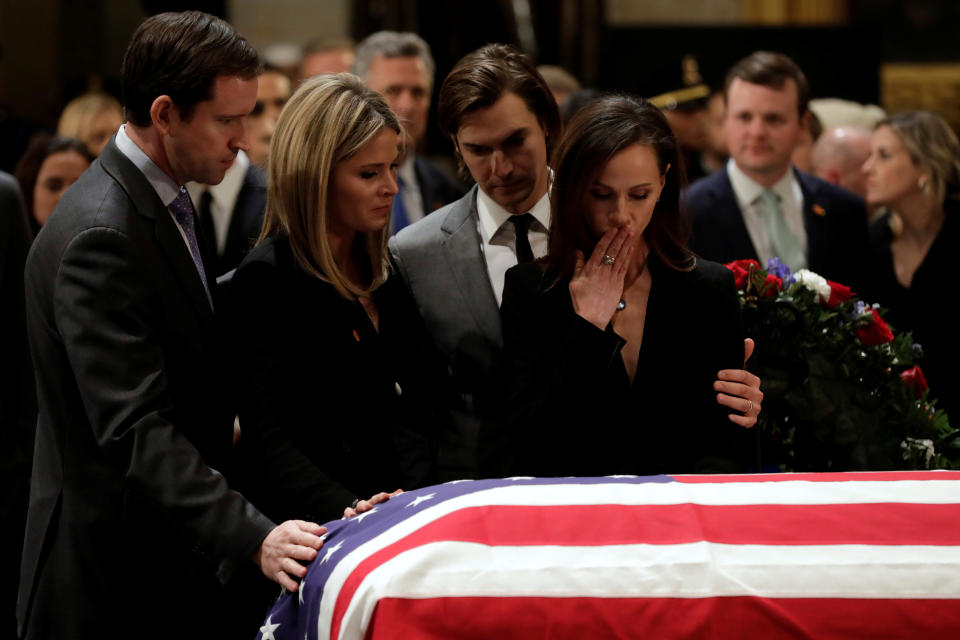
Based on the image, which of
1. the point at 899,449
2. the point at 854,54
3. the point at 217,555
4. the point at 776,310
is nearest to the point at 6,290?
the point at 217,555

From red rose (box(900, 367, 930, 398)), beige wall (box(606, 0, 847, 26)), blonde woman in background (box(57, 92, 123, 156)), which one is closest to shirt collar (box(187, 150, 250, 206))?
blonde woman in background (box(57, 92, 123, 156))

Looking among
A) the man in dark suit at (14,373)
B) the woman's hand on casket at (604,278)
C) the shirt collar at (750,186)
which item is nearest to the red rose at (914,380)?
the woman's hand on casket at (604,278)

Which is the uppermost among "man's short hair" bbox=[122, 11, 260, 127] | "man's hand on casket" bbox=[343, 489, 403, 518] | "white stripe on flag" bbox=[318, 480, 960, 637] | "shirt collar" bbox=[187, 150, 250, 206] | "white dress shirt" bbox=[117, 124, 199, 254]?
"man's short hair" bbox=[122, 11, 260, 127]

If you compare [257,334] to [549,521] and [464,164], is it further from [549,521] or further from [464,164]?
[464,164]

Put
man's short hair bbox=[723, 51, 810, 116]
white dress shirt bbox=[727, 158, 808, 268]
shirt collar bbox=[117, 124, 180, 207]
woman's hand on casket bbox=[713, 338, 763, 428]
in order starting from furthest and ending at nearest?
man's short hair bbox=[723, 51, 810, 116], white dress shirt bbox=[727, 158, 808, 268], woman's hand on casket bbox=[713, 338, 763, 428], shirt collar bbox=[117, 124, 180, 207]

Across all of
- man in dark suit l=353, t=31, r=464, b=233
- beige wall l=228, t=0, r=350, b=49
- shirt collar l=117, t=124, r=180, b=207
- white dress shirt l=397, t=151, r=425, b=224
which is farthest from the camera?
beige wall l=228, t=0, r=350, b=49

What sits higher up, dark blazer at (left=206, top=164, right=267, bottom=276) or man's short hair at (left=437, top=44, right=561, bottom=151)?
man's short hair at (left=437, top=44, right=561, bottom=151)

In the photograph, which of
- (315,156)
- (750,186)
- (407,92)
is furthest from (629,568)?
(407,92)

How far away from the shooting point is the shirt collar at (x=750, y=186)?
4.75 meters

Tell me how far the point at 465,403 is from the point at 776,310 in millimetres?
825

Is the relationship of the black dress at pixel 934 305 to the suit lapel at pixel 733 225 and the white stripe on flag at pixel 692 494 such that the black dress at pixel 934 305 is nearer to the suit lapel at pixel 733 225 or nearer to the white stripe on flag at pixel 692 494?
the suit lapel at pixel 733 225

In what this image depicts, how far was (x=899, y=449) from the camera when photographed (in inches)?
119

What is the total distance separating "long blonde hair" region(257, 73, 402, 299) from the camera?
2.52 meters

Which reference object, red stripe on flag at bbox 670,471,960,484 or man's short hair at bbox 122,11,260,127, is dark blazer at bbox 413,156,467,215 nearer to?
man's short hair at bbox 122,11,260,127
